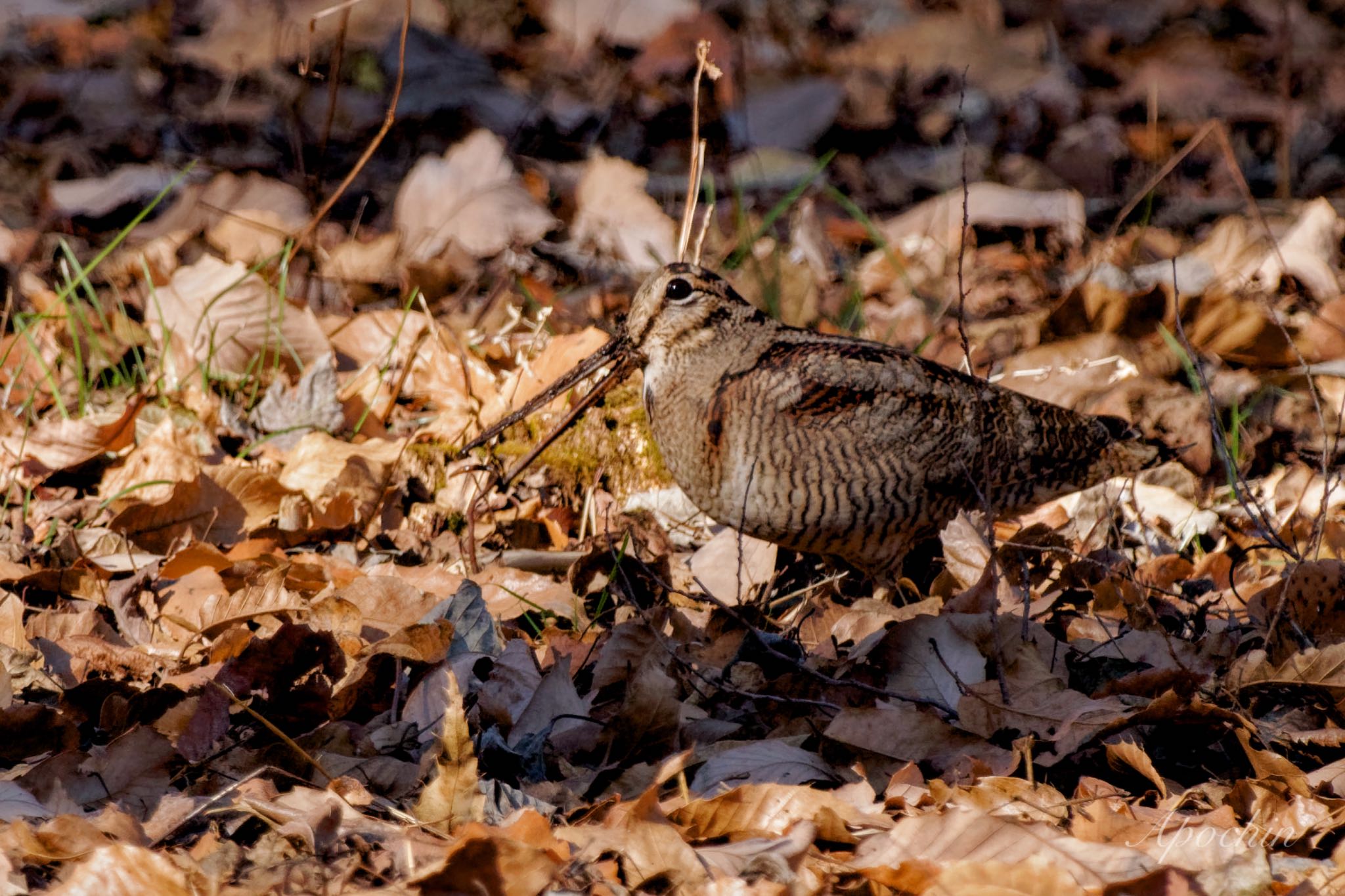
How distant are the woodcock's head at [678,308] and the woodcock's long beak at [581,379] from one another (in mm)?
52

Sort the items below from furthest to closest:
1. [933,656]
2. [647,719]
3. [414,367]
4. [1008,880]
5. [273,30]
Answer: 1. [273,30]
2. [414,367]
3. [933,656]
4. [647,719]
5. [1008,880]

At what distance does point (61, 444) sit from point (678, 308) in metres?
1.69

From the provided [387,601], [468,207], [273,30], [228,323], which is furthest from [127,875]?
[273,30]

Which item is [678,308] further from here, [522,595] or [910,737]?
[910,737]

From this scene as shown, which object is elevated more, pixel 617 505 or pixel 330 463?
pixel 330 463

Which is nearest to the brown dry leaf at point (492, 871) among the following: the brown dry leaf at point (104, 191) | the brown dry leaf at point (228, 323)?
the brown dry leaf at point (228, 323)

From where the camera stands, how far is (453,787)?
2.20 m

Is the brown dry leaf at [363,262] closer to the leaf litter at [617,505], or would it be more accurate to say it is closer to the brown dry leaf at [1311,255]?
the leaf litter at [617,505]

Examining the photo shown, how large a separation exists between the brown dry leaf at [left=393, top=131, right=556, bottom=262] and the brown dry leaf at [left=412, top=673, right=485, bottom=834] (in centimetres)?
322

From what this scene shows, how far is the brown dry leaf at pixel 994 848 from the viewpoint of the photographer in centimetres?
200

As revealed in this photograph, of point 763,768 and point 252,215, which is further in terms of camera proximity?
point 252,215

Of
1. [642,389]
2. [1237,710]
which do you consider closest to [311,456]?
[642,389]

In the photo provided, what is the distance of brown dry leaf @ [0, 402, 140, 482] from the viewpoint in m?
3.84

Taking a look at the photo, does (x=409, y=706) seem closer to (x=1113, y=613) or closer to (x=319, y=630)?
(x=319, y=630)
